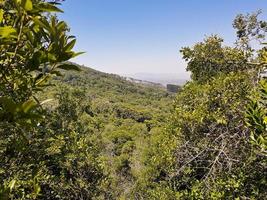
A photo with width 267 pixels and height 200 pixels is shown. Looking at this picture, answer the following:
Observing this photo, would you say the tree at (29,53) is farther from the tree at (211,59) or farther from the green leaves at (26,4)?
the tree at (211,59)

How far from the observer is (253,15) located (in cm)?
1506

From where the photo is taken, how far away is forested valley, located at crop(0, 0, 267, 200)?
5.96 feet

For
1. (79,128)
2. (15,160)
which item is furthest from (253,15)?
(15,160)

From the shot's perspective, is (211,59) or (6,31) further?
(211,59)

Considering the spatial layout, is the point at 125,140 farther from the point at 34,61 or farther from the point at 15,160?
the point at 34,61

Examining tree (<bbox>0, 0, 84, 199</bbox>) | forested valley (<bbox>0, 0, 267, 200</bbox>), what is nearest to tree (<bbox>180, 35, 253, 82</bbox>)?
forested valley (<bbox>0, 0, 267, 200</bbox>)

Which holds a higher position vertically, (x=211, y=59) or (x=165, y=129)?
(x=211, y=59)

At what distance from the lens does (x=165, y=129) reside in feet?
44.0

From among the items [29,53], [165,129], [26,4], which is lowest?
[165,129]

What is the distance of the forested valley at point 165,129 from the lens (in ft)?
5.96

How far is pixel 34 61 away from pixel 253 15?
48.5ft

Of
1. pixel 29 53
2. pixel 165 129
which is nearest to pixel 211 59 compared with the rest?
pixel 165 129

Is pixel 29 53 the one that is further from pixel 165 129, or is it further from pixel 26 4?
pixel 165 129

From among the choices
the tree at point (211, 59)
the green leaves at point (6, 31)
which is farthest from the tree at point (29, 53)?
the tree at point (211, 59)
